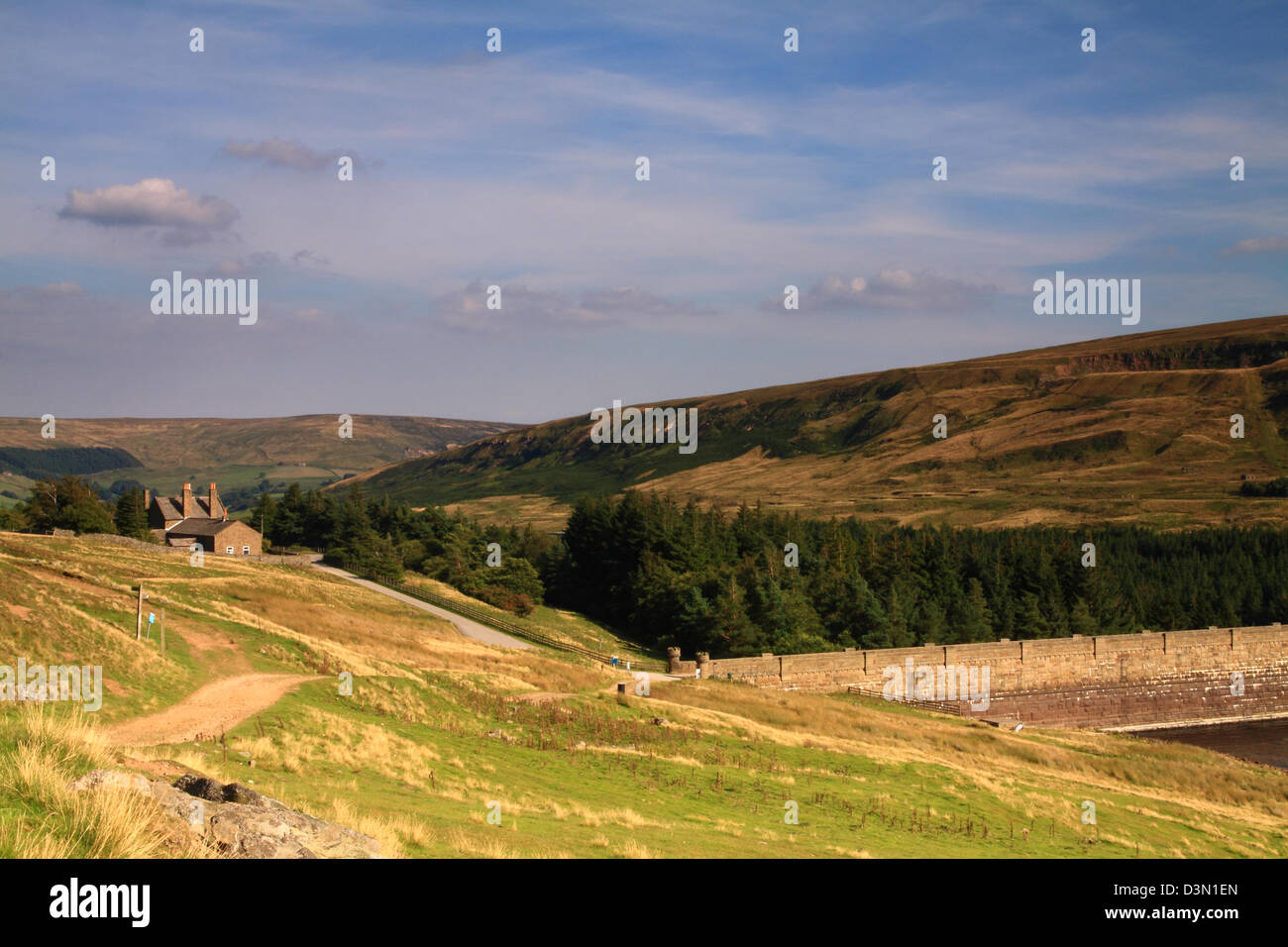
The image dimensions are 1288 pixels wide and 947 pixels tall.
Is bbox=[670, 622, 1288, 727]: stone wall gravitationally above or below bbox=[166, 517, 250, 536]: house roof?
below

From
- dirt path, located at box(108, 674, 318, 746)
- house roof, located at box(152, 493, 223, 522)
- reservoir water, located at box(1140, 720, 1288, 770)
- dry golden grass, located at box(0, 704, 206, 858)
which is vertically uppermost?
house roof, located at box(152, 493, 223, 522)

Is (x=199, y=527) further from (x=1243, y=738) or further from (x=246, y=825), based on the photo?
(x=1243, y=738)

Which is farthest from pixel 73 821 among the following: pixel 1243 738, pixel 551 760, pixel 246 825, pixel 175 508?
pixel 175 508

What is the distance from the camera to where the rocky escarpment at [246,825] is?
10.4 meters

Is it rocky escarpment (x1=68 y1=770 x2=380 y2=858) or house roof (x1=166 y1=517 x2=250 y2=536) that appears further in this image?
house roof (x1=166 y1=517 x2=250 y2=536)

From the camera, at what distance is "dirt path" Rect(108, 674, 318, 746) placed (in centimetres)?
2247

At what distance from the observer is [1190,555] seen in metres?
109

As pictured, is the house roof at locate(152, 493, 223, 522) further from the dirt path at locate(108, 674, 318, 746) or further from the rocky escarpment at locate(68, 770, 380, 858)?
the rocky escarpment at locate(68, 770, 380, 858)

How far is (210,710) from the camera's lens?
2577cm

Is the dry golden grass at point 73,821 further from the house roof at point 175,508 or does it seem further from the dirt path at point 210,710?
the house roof at point 175,508

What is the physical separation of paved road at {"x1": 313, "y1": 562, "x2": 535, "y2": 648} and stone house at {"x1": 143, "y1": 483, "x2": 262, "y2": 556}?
35.1 feet

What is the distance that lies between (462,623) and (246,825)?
57364 millimetres

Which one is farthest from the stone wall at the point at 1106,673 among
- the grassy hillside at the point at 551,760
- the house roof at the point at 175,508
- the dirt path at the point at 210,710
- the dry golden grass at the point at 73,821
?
the house roof at the point at 175,508

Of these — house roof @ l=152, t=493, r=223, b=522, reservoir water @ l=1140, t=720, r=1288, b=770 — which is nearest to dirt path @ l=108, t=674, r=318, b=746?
reservoir water @ l=1140, t=720, r=1288, b=770
